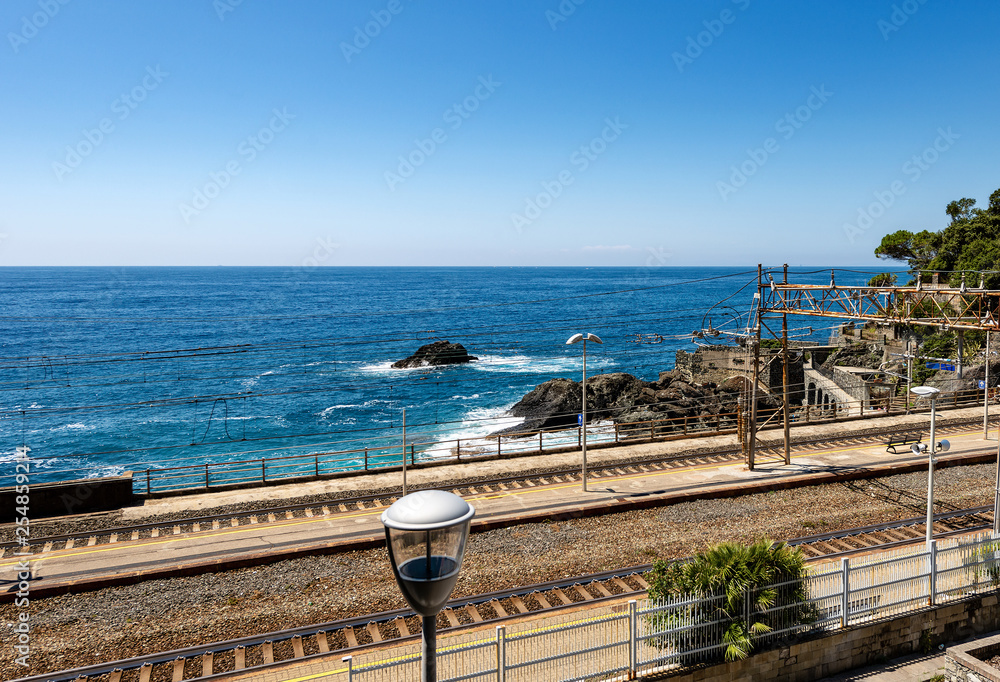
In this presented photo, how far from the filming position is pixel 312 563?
15023 millimetres

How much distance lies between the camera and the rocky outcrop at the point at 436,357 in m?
66.5

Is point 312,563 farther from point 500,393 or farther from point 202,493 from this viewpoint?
point 500,393

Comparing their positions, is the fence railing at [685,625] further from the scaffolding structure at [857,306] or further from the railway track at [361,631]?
the scaffolding structure at [857,306]

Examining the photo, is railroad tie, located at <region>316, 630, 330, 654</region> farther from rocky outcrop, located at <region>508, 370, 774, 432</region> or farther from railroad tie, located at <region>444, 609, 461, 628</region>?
rocky outcrop, located at <region>508, 370, 774, 432</region>

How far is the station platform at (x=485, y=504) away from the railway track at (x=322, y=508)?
0.70 ft

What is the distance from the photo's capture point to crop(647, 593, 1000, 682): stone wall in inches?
423

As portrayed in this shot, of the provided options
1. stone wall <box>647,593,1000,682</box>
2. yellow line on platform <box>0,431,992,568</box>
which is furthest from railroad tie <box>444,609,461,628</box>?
yellow line on platform <box>0,431,992,568</box>

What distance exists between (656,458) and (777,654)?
13320 millimetres

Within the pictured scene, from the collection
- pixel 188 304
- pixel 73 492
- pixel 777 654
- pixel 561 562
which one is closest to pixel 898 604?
pixel 777 654

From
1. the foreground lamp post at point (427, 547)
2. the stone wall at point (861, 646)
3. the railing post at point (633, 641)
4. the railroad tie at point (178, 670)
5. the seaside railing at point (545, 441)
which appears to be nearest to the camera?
the foreground lamp post at point (427, 547)

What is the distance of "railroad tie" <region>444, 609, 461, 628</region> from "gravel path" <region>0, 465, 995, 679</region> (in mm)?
774

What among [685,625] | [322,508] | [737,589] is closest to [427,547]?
[685,625]

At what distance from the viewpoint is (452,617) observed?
12.6m

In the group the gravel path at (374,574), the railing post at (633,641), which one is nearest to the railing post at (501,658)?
the railing post at (633,641)
